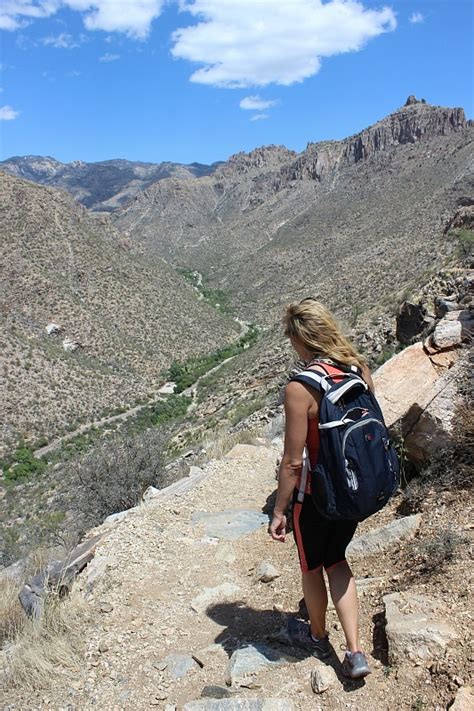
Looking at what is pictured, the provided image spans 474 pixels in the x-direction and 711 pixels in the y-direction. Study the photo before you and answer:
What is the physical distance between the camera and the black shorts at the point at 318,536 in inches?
114

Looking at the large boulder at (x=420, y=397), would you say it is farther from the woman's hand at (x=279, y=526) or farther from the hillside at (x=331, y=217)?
the hillside at (x=331, y=217)

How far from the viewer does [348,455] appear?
8.48 ft

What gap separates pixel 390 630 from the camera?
2.81m

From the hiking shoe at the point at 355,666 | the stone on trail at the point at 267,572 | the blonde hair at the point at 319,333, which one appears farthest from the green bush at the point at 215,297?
the hiking shoe at the point at 355,666

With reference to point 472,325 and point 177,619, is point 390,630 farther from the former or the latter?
point 472,325

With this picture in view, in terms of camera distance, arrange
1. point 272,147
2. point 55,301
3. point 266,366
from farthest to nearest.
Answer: point 272,147, point 55,301, point 266,366

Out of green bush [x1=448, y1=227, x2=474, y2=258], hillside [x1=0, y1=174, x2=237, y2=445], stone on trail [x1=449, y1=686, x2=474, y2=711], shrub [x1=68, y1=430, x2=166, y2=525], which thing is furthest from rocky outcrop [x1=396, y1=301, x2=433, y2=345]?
hillside [x1=0, y1=174, x2=237, y2=445]

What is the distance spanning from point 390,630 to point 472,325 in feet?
11.1

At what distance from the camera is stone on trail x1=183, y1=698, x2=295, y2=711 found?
2.68 m

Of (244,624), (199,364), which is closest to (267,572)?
(244,624)

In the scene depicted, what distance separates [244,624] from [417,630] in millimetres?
1350

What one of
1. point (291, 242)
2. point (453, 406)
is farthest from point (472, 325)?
point (291, 242)

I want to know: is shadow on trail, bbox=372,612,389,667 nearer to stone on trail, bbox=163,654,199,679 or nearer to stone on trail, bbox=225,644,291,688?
stone on trail, bbox=225,644,291,688

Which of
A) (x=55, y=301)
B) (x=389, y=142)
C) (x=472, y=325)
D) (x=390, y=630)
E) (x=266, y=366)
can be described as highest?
(x=389, y=142)
